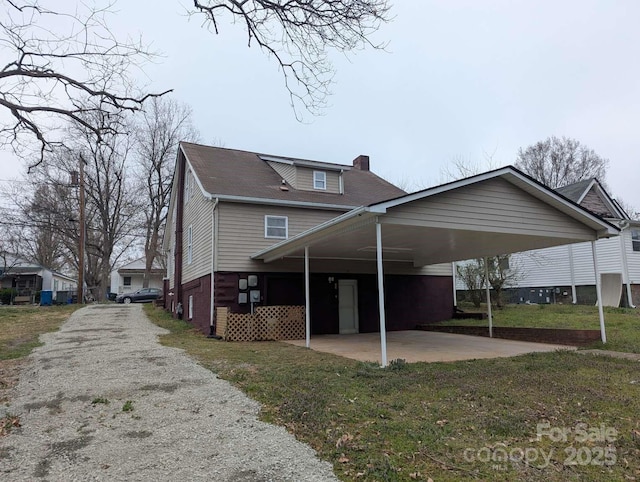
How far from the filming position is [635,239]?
20406 millimetres

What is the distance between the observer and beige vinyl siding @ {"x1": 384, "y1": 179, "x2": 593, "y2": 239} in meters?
8.16

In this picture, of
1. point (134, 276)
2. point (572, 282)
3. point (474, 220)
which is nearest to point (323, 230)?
point (474, 220)

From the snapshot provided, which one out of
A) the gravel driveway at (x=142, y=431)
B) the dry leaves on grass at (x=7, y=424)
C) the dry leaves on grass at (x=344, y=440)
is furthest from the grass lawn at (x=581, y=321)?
the dry leaves on grass at (x=7, y=424)

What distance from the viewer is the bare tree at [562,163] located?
35.3 meters

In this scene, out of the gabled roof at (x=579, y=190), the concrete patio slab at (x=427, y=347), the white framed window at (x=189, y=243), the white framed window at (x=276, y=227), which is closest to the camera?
the concrete patio slab at (x=427, y=347)

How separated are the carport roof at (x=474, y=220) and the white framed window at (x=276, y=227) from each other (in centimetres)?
250

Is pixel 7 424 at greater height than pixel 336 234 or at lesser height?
lesser

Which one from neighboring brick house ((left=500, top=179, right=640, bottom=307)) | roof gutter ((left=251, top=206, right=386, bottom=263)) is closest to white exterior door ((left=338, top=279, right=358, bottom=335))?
roof gutter ((left=251, top=206, right=386, bottom=263))

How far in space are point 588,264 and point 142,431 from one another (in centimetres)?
2168

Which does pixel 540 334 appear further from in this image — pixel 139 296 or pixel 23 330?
pixel 139 296

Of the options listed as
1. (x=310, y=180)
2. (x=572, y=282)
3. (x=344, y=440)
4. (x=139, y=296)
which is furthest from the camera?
(x=139, y=296)

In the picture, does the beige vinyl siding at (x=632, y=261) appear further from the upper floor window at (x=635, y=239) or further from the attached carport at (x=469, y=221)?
the attached carport at (x=469, y=221)

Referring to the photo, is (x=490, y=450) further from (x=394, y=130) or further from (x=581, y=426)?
(x=394, y=130)

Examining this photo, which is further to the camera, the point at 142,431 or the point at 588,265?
the point at 588,265
